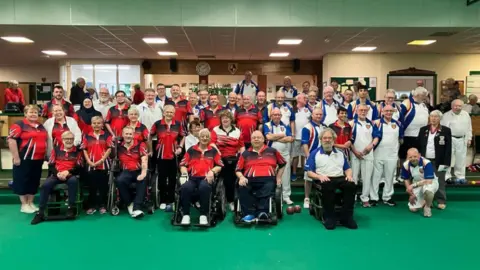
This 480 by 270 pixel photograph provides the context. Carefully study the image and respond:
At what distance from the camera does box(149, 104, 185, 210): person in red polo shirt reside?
4.95 m

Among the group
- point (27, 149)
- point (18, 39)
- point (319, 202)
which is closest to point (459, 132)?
point (319, 202)

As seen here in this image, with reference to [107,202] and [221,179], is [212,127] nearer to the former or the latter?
[221,179]

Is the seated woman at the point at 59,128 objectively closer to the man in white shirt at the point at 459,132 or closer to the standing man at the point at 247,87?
the standing man at the point at 247,87

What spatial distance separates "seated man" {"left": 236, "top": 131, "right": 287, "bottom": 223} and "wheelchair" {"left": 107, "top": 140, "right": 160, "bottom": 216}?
126 cm

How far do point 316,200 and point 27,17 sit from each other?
20.9ft

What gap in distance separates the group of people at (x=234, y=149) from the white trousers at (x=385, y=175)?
1 cm

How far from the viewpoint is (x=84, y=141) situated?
4.87 m

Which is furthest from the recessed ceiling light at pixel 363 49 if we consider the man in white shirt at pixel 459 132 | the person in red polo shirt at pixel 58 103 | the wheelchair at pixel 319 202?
the person in red polo shirt at pixel 58 103

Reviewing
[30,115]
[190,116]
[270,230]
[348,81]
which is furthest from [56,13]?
[348,81]

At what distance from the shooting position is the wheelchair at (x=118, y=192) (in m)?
4.77

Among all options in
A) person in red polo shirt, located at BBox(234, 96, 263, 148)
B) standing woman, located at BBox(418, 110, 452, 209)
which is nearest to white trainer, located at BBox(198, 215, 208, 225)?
person in red polo shirt, located at BBox(234, 96, 263, 148)

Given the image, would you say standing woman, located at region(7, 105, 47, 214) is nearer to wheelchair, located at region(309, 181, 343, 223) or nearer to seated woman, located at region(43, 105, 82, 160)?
seated woman, located at region(43, 105, 82, 160)

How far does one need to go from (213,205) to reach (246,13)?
4.23 meters

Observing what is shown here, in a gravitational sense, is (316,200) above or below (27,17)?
below
